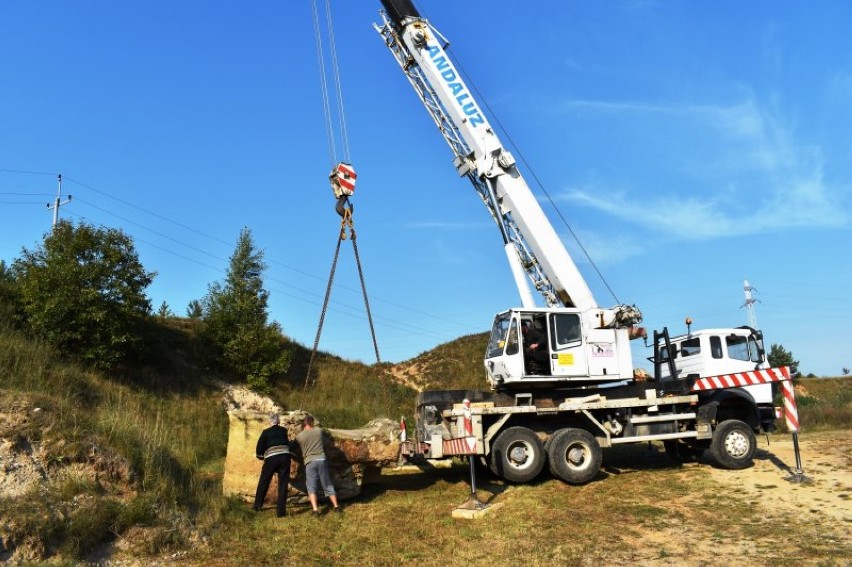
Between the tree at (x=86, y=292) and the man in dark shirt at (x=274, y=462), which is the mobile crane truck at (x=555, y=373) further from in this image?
the tree at (x=86, y=292)

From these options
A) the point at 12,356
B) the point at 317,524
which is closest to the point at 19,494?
the point at 317,524

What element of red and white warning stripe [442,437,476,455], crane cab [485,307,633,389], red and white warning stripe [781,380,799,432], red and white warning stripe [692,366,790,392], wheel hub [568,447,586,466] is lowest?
wheel hub [568,447,586,466]

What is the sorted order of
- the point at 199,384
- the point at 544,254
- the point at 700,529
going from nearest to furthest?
the point at 700,529 → the point at 544,254 → the point at 199,384

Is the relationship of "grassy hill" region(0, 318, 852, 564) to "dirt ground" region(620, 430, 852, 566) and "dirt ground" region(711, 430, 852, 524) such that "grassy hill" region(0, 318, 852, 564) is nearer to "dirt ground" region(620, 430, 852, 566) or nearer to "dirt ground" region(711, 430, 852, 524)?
"dirt ground" region(620, 430, 852, 566)

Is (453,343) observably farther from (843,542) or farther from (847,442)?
(843,542)

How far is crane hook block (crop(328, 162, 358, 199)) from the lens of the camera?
44.9 ft

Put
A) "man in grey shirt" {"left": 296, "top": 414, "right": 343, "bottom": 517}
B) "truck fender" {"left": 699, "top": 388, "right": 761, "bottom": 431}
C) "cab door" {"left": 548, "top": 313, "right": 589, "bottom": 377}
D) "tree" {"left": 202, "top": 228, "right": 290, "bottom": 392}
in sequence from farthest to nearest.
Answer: "tree" {"left": 202, "top": 228, "right": 290, "bottom": 392} < "truck fender" {"left": 699, "top": 388, "right": 761, "bottom": 431} < "cab door" {"left": 548, "top": 313, "right": 589, "bottom": 377} < "man in grey shirt" {"left": 296, "top": 414, "right": 343, "bottom": 517}

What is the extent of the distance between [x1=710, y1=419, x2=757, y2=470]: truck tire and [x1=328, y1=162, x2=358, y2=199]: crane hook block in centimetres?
946

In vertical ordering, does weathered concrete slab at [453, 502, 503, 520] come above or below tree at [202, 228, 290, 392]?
below

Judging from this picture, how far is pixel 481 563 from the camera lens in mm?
7113

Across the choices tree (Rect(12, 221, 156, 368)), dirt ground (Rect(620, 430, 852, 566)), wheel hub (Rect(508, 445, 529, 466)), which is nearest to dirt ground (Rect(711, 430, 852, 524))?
dirt ground (Rect(620, 430, 852, 566))

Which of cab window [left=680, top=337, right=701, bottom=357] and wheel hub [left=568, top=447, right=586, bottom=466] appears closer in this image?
wheel hub [left=568, top=447, right=586, bottom=466]

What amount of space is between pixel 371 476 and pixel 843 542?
7638 millimetres

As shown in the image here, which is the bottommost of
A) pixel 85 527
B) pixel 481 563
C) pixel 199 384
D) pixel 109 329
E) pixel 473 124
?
pixel 481 563
